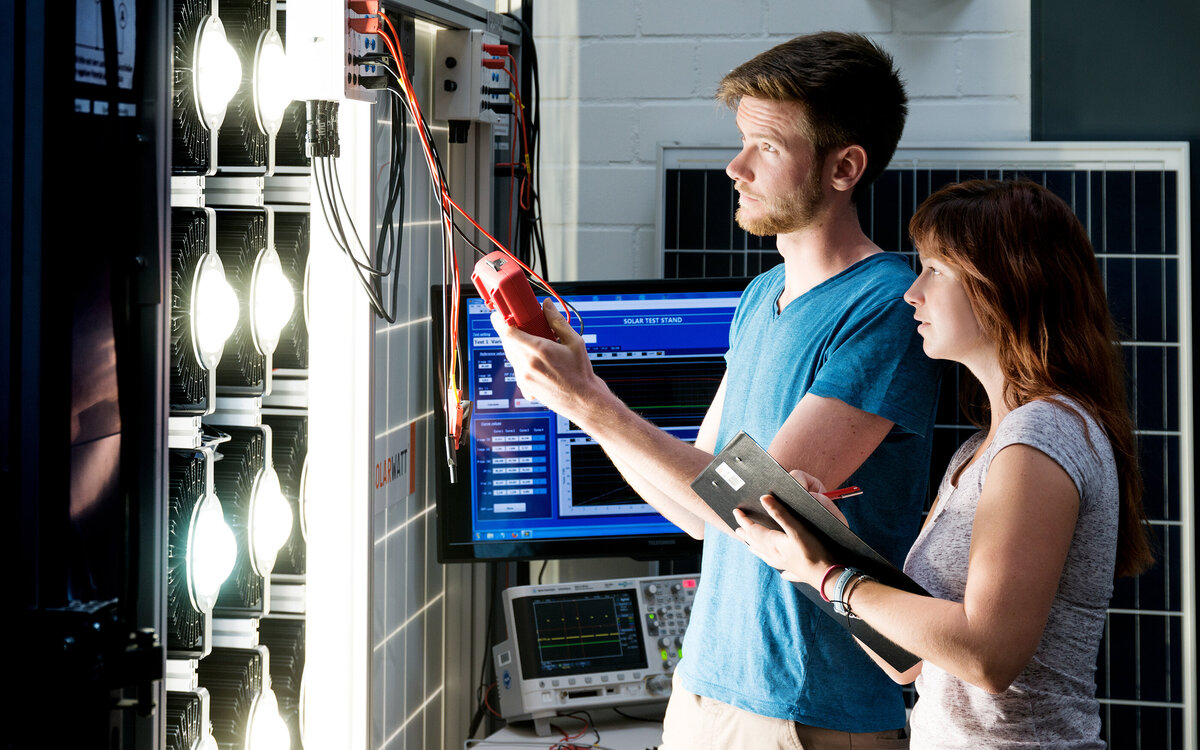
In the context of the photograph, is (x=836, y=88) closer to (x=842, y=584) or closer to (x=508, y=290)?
(x=508, y=290)

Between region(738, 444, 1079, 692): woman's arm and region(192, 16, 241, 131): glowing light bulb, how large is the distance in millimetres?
943

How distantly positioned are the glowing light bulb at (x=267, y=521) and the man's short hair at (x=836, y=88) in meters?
0.82

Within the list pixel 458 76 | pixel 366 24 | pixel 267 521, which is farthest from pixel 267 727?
pixel 458 76

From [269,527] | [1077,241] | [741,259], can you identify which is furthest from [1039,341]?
[741,259]

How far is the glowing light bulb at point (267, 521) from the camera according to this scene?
141cm

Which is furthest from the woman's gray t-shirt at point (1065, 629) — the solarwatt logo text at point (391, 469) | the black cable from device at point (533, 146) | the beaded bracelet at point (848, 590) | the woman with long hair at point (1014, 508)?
the black cable from device at point (533, 146)

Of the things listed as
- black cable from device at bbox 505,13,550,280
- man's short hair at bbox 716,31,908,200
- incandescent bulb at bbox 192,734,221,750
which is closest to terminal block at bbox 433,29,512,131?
black cable from device at bbox 505,13,550,280

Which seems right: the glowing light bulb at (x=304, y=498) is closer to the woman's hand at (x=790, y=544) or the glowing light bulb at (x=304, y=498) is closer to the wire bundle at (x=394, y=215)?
the wire bundle at (x=394, y=215)

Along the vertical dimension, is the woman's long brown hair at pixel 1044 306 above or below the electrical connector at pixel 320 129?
below

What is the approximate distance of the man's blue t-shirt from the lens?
136 centimetres

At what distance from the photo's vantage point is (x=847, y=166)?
147 centimetres

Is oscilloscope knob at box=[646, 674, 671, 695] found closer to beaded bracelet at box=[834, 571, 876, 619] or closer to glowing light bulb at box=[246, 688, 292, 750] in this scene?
glowing light bulb at box=[246, 688, 292, 750]

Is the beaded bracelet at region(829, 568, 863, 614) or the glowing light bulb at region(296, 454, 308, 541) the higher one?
the glowing light bulb at region(296, 454, 308, 541)

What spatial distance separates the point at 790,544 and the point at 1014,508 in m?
0.25
